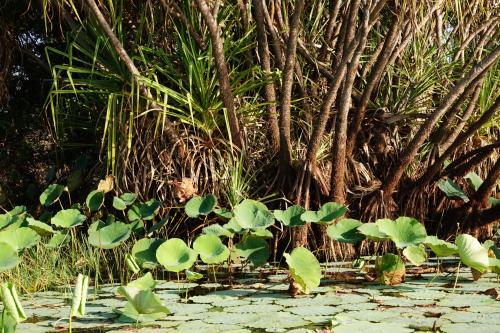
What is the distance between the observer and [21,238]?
3.75m

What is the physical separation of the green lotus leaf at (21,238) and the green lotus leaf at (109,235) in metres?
0.26

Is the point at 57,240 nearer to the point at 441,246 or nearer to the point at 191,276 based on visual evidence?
the point at 191,276

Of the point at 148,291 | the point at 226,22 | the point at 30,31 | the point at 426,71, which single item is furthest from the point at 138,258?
the point at 30,31

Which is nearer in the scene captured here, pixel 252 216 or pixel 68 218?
pixel 252 216

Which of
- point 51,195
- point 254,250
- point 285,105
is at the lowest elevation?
point 254,250

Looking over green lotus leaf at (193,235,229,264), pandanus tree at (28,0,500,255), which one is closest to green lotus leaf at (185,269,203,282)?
green lotus leaf at (193,235,229,264)

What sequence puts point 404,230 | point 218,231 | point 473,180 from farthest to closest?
point 473,180 → point 218,231 → point 404,230

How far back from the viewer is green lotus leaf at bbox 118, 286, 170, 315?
277cm

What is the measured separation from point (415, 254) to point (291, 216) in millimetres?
628

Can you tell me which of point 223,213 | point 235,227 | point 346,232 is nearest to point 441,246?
point 346,232

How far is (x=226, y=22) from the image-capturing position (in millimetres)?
5145

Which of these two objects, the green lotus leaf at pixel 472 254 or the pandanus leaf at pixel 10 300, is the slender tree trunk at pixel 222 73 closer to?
the green lotus leaf at pixel 472 254

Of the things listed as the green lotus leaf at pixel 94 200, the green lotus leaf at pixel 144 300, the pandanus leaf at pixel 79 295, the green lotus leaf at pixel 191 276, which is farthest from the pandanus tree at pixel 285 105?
the pandanus leaf at pixel 79 295

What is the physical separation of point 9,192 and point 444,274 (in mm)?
3427
